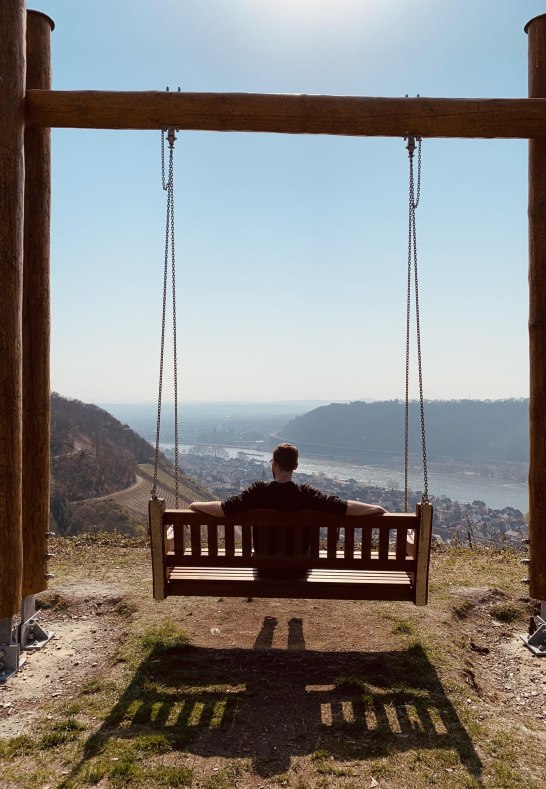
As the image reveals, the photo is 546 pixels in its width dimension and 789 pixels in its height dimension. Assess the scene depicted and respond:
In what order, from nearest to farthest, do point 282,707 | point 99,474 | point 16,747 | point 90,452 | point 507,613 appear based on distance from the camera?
1. point 16,747
2. point 282,707
3. point 507,613
4. point 99,474
5. point 90,452

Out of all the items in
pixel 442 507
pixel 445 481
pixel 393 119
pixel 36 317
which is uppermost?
pixel 393 119

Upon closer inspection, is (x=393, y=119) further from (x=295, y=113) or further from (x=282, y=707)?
(x=282, y=707)

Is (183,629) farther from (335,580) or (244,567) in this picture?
(335,580)

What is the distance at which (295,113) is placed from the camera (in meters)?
4.78

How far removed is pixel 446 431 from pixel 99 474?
70318 mm

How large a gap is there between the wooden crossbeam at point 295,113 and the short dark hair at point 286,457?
256 cm

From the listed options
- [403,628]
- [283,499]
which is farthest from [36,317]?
[403,628]

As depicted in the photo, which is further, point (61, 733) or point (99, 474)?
point (99, 474)

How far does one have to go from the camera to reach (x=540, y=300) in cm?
482

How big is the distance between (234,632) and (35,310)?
315 cm

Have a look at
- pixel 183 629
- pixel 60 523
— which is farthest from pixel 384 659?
pixel 60 523

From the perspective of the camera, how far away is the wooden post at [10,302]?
430 cm

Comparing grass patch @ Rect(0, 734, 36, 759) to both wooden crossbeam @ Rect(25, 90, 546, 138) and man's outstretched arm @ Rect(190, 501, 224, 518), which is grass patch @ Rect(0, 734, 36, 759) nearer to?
man's outstretched arm @ Rect(190, 501, 224, 518)

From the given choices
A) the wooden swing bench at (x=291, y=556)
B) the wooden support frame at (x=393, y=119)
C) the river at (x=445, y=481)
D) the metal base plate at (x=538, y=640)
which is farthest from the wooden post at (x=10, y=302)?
the river at (x=445, y=481)
